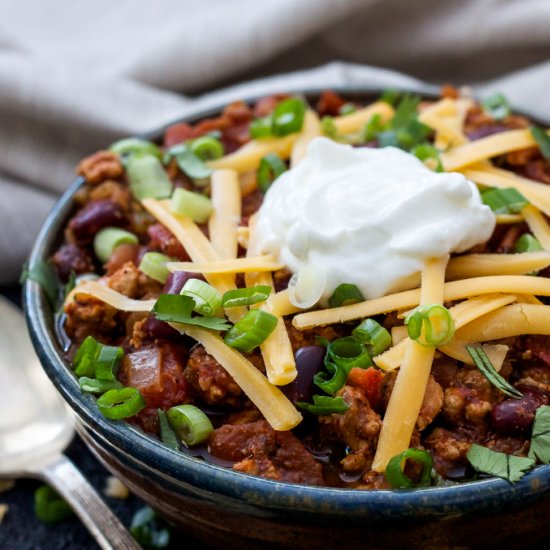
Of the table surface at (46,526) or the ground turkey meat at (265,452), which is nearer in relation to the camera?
the ground turkey meat at (265,452)

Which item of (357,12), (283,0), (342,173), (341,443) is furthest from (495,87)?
(341,443)

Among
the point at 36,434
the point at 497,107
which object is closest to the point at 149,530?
the point at 36,434

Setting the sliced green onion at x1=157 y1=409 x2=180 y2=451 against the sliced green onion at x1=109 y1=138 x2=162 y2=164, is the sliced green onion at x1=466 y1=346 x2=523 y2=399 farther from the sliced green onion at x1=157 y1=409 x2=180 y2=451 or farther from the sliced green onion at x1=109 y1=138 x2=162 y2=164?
the sliced green onion at x1=109 y1=138 x2=162 y2=164

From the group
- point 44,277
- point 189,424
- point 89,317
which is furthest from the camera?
point 44,277

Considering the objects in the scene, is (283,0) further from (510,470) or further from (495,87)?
(510,470)

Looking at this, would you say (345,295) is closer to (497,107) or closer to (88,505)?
(88,505)

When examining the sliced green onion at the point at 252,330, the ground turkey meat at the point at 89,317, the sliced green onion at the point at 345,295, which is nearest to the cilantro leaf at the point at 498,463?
the sliced green onion at the point at 345,295

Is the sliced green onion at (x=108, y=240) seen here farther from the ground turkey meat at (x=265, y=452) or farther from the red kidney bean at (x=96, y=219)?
the ground turkey meat at (x=265, y=452)
